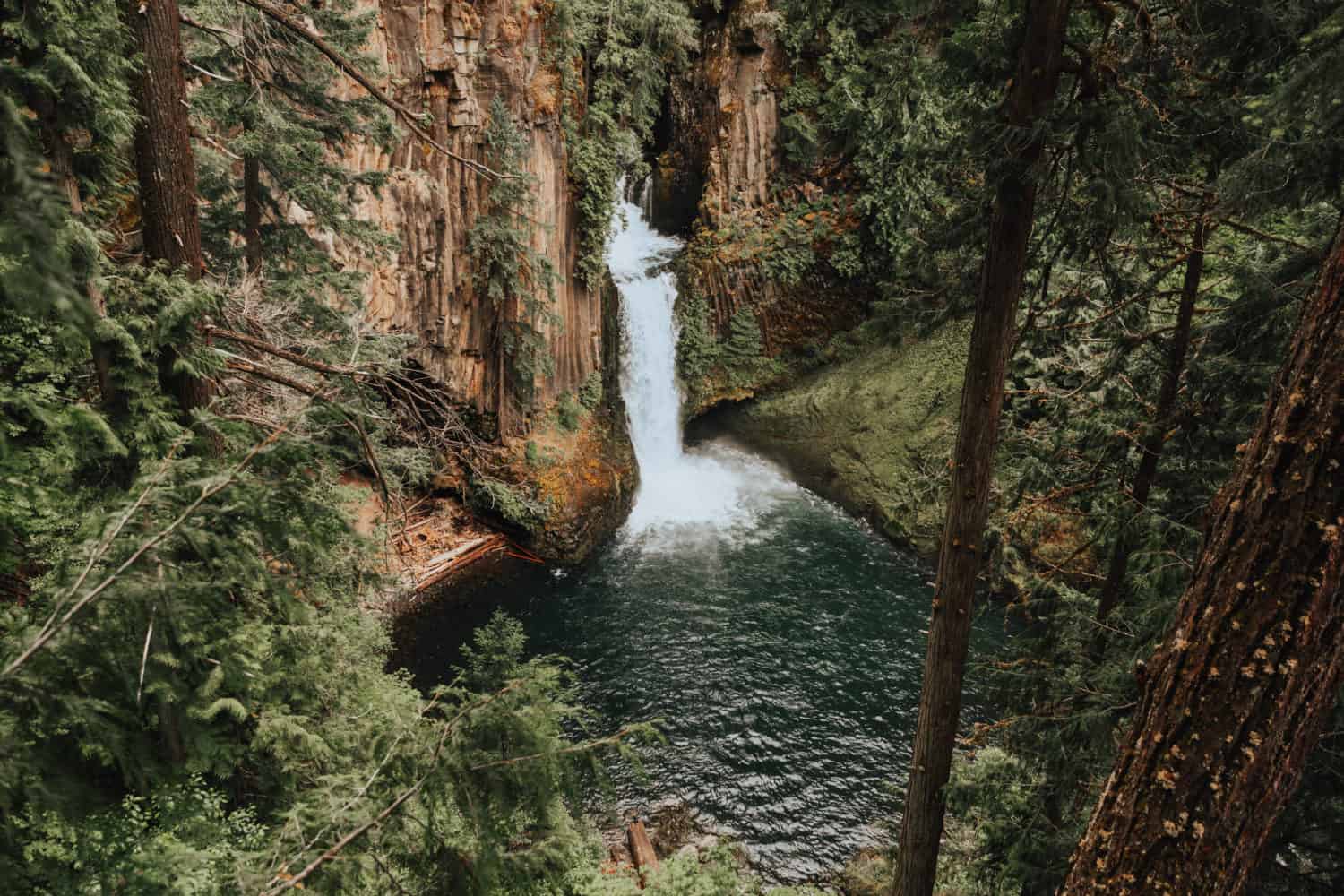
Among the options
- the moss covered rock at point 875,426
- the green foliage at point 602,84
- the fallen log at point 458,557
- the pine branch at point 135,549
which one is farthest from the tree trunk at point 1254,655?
the green foliage at point 602,84

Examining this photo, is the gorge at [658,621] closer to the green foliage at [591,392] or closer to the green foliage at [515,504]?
the green foliage at [515,504]

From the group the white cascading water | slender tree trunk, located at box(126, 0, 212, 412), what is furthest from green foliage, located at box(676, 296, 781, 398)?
slender tree trunk, located at box(126, 0, 212, 412)

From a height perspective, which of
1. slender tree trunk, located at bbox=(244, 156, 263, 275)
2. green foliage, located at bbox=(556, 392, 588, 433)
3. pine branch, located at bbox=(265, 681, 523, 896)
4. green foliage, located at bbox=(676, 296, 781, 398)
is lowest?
green foliage, located at bbox=(556, 392, 588, 433)

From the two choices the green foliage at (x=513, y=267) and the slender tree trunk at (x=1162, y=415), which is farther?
the green foliage at (x=513, y=267)

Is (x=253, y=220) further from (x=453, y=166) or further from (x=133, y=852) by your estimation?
(x=133, y=852)

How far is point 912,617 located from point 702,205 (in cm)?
1294

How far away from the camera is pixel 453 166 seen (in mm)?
12406

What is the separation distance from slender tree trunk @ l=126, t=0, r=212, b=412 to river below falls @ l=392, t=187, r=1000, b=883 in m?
5.47

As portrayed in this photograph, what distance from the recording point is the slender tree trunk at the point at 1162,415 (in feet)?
14.7

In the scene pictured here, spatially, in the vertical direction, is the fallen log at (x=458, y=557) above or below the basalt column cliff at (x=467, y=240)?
below

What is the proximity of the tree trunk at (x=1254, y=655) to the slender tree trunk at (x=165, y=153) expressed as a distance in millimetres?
4627

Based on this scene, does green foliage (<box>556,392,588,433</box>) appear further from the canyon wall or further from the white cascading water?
the canyon wall

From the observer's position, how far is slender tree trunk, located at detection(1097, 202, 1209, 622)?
4.48 m

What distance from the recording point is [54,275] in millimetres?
1191
